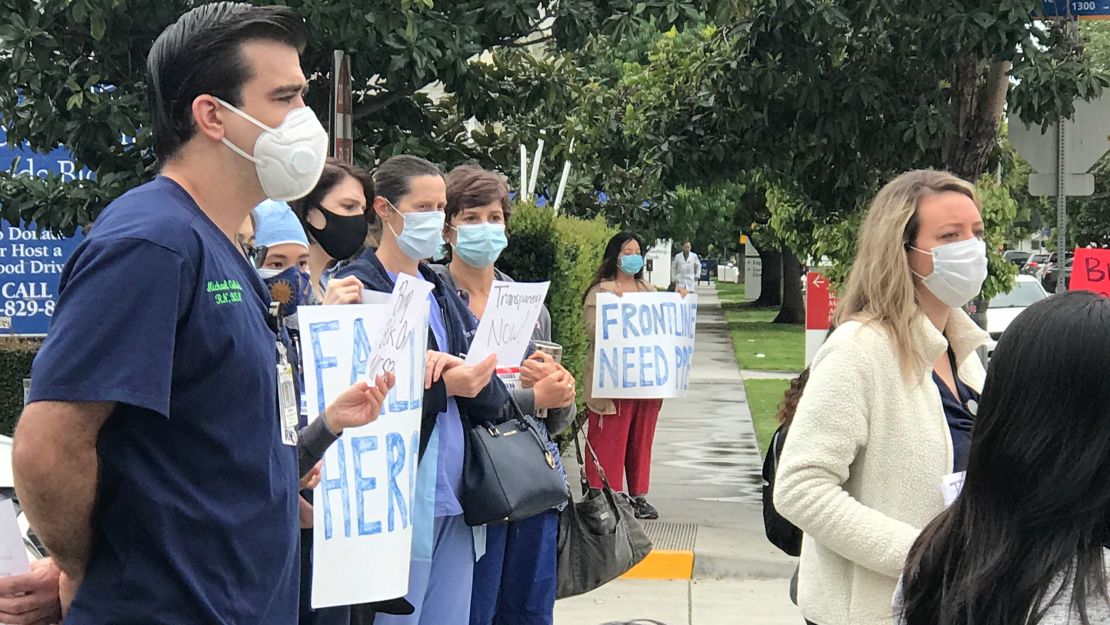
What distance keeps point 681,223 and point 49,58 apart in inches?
1263

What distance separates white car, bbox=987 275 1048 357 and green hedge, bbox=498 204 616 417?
10292 mm

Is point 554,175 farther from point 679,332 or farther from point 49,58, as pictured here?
point 49,58

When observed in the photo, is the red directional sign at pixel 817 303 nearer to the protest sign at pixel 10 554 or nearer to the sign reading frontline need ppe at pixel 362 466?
the sign reading frontline need ppe at pixel 362 466

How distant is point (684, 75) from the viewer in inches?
460

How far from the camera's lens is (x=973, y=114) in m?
10.7

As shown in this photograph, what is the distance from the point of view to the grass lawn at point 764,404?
52.6 feet

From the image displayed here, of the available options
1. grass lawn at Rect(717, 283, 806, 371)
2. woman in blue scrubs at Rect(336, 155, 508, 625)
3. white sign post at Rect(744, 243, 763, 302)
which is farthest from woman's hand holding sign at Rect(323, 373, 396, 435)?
white sign post at Rect(744, 243, 763, 302)

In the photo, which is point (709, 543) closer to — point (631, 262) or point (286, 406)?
point (631, 262)

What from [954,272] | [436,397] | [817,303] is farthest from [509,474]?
[817,303]

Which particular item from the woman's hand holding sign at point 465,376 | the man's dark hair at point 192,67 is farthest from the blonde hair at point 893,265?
the man's dark hair at point 192,67

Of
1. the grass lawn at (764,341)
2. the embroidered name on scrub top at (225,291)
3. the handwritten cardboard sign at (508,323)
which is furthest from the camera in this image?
the grass lawn at (764,341)

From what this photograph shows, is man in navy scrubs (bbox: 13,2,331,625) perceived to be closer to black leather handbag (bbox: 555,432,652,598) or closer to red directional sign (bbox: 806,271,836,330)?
black leather handbag (bbox: 555,432,652,598)

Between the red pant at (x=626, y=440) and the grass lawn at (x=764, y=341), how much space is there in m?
14.6

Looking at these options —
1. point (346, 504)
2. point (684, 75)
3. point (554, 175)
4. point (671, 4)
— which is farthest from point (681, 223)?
point (346, 504)
